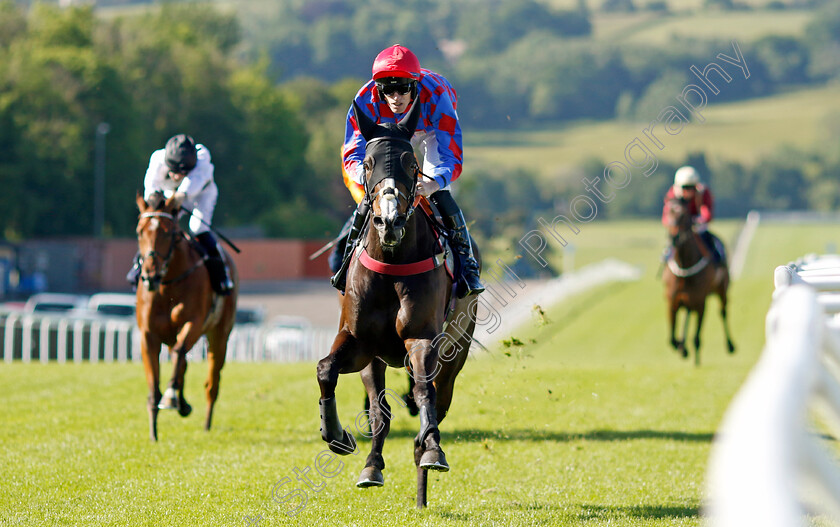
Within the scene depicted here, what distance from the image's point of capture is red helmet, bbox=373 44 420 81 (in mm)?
5727

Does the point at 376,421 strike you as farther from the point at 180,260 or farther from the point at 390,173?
the point at 180,260

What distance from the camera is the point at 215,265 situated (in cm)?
894

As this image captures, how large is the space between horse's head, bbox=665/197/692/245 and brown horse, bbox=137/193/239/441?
27.7 feet

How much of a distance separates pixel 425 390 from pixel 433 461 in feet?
1.42

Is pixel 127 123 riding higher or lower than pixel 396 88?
higher

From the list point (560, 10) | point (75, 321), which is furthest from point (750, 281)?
point (560, 10)

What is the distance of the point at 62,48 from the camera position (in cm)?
5044

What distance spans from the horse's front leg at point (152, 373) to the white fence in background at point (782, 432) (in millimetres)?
6400

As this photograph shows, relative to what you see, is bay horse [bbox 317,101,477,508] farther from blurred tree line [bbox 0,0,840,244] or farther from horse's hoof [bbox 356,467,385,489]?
blurred tree line [bbox 0,0,840,244]

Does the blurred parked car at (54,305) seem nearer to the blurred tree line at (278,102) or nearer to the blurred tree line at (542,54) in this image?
the blurred tree line at (278,102)

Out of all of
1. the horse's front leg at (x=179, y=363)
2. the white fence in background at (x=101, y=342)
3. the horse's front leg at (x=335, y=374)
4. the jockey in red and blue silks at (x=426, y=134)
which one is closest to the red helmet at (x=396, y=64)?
the jockey in red and blue silks at (x=426, y=134)

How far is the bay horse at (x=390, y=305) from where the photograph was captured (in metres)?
5.12

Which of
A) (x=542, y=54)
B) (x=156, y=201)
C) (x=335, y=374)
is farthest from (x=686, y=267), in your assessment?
(x=542, y=54)

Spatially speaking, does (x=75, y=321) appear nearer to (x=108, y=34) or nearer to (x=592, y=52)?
(x=108, y=34)
